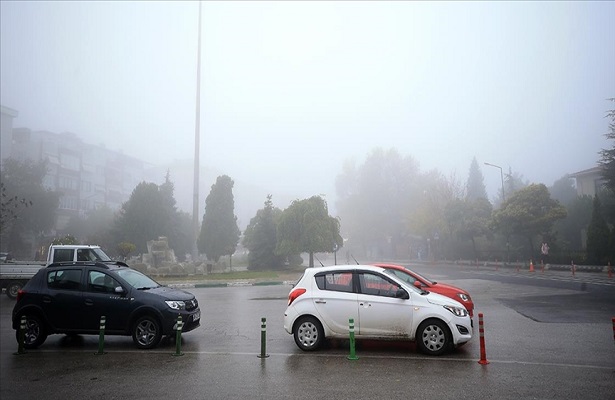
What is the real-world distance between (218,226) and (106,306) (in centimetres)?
3438

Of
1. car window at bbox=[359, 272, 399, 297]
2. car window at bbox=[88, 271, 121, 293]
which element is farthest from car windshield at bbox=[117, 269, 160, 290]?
car window at bbox=[359, 272, 399, 297]

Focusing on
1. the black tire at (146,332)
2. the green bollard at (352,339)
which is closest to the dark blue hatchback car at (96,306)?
the black tire at (146,332)

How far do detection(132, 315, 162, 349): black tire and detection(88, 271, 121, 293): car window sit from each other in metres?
1.03

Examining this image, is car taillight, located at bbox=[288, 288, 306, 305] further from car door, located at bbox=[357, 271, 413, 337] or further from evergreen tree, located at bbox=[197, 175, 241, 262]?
evergreen tree, located at bbox=[197, 175, 241, 262]

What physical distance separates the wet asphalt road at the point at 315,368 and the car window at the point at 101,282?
137 centimetres

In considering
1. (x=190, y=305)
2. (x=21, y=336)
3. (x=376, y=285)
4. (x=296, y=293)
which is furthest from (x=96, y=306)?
(x=376, y=285)

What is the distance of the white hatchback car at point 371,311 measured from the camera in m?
8.20

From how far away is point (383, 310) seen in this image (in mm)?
8445

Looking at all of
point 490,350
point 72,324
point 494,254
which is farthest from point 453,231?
point 72,324

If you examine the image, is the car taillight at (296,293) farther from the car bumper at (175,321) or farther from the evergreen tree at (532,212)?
the evergreen tree at (532,212)

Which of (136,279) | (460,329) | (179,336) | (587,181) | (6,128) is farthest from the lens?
(6,128)

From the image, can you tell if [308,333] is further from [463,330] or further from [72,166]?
[72,166]

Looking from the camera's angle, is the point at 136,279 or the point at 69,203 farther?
the point at 69,203

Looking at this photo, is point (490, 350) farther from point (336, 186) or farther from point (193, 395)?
point (336, 186)
